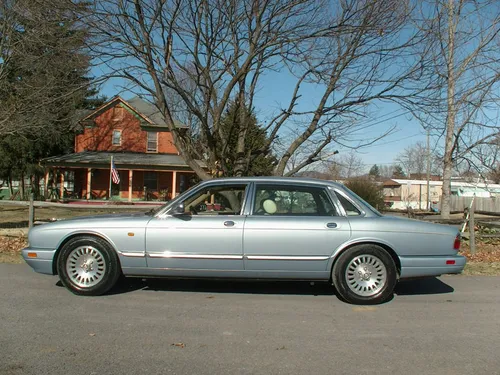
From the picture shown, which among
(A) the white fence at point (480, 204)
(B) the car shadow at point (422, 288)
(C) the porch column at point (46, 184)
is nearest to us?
(B) the car shadow at point (422, 288)

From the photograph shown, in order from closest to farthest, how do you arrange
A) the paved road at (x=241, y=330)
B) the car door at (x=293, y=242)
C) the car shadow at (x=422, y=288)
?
the paved road at (x=241, y=330), the car door at (x=293, y=242), the car shadow at (x=422, y=288)

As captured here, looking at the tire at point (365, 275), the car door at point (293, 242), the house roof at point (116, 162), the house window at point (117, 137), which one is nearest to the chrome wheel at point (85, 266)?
the car door at point (293, 242)

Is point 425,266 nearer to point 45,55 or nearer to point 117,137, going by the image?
point 45,55

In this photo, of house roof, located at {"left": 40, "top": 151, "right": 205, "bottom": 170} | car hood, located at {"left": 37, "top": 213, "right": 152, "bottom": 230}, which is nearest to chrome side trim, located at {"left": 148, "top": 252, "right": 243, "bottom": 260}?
car hood, located at {"left": 37, "top": 213, "right": 152, "bottom": 230}

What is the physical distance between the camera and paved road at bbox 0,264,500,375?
359 centimetres

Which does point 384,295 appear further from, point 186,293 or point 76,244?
point 76,244

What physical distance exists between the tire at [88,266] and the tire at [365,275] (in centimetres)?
281

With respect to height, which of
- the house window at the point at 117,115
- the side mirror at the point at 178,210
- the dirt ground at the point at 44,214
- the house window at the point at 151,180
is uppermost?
the house window at the point at 117,115

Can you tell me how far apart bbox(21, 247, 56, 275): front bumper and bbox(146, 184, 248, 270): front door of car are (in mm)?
1298

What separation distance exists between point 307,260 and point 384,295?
1.06 meters

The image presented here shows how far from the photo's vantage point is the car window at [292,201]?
557 cm

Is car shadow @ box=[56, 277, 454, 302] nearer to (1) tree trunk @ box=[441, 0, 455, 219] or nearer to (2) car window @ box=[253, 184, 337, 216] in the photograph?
(2) car window @ box=[253, 184, 337, 216]

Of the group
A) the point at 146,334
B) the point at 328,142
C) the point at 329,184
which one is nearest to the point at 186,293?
the point at 146,334

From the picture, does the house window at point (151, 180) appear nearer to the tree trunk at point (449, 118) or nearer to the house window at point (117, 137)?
the house window at point (117, 137)
